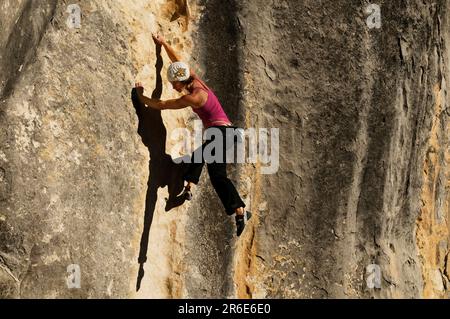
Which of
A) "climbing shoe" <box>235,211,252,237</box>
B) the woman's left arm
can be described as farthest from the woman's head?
"climbing shoe" <box>235,211,252,237</box>

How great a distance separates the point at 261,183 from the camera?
923 centimetres

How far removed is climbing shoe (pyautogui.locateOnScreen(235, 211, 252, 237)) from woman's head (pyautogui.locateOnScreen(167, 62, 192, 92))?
5.70 ft

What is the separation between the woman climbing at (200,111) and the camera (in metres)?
8.16

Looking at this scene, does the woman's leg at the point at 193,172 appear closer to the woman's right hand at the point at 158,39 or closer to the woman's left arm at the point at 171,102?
the woman's left arm at the point at 171,102

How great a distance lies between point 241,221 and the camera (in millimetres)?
8781

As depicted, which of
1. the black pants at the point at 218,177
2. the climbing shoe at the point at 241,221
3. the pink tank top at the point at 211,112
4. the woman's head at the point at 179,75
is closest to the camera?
the woman's head at the point at 179,75

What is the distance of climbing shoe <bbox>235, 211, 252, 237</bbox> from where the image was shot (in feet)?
28.8

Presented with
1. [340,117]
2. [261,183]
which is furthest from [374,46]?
[261,183]

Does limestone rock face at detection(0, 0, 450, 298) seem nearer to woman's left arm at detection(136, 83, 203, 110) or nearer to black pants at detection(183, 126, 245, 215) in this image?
woman's left arm at detection(136, 83, 203, 110)

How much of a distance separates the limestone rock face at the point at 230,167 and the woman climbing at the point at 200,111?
0.29 metres

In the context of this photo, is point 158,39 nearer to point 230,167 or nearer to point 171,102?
point 171,102

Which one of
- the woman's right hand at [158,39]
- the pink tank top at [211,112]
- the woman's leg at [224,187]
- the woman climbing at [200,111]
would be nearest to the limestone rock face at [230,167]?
the woman's right hand at [158,39]

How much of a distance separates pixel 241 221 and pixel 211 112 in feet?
4.58

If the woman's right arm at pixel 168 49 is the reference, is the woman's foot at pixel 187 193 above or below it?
below
